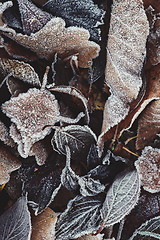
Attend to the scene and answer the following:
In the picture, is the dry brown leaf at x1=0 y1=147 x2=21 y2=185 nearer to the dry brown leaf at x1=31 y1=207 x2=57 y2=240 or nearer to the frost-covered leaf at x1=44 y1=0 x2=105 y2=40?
the dry brown leaf at x1=31 y1=207 x2=57 y2=240

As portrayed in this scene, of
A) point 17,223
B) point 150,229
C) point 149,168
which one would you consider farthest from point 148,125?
point 17,223

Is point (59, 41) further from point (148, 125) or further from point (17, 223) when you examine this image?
point (17, 223)

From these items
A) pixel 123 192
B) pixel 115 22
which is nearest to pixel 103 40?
pixel 115 22

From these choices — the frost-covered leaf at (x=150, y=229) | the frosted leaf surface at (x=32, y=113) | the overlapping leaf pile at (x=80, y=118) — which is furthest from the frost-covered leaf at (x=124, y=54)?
the frost-covered leaf at (x=150, y=229)

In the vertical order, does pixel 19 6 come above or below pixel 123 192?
above

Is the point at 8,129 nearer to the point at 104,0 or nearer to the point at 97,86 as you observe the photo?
the point at 97,86

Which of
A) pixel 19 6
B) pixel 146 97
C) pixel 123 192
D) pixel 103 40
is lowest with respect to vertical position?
pixel 123 192

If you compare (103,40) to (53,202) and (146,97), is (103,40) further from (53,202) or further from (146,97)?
(53,202)
